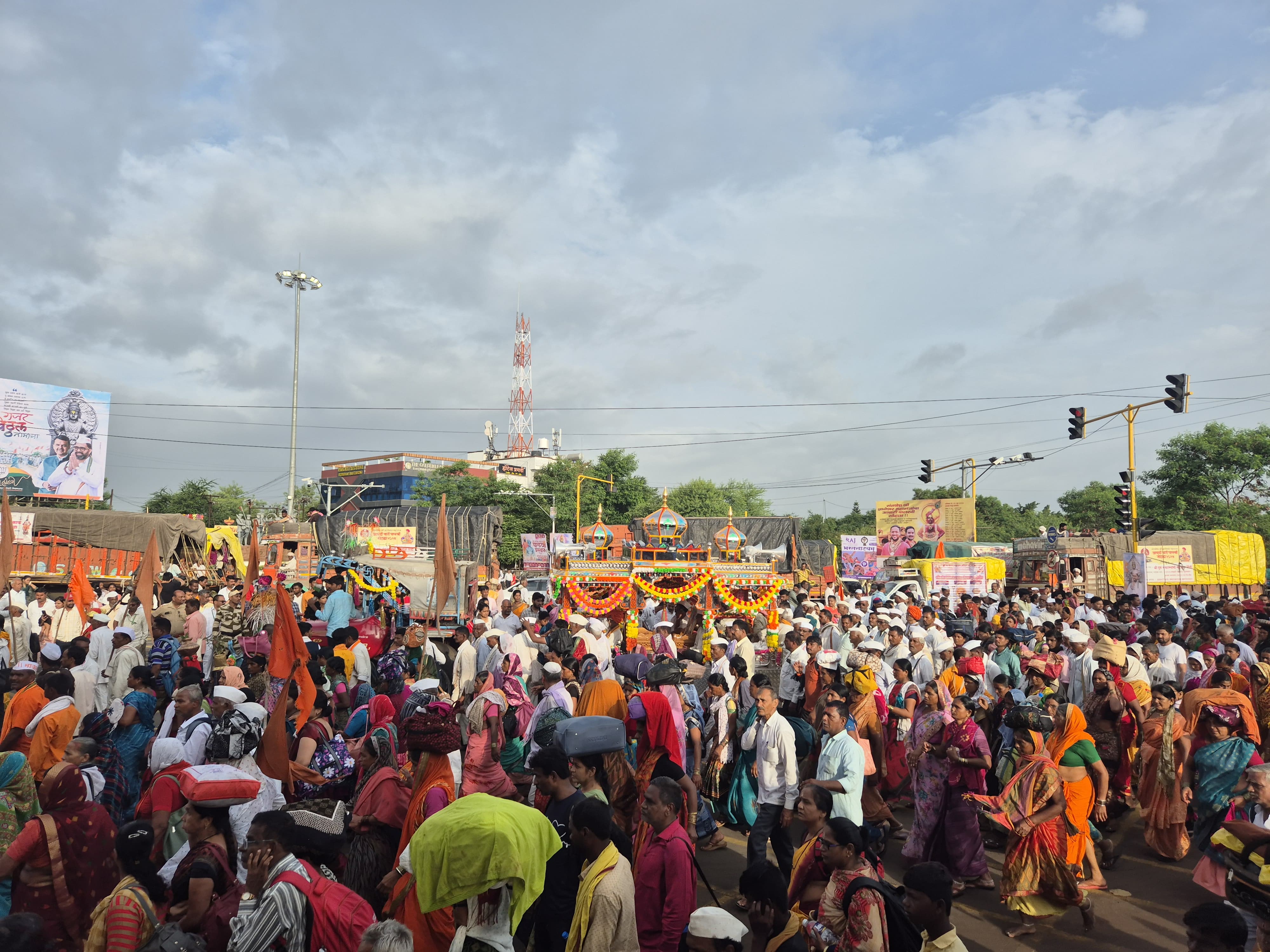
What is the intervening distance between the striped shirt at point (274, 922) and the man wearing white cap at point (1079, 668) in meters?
8.34

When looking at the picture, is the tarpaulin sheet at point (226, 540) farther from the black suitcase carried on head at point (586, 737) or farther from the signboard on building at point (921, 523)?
the black suitcase carried on head at point (586, 737)

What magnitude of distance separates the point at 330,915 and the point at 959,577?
71.8 ft

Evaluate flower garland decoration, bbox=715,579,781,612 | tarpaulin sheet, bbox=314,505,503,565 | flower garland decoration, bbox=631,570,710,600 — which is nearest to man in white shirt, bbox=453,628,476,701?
flower garland decoration, bbox=631,570,710,600

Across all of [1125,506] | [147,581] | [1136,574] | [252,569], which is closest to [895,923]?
[147,581]

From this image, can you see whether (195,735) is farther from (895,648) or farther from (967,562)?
(967,562)

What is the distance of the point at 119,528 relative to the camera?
29.8 m

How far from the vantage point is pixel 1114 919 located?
5.97 meters

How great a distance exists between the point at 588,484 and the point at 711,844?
52.5 m

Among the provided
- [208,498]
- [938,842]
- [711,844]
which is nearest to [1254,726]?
[938,842]

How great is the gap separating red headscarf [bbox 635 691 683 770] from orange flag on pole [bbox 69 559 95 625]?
1098 centimetres

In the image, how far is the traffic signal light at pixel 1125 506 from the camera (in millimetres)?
20516

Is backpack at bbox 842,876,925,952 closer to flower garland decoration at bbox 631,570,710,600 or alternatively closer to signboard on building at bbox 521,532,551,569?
flower garland decoration at bbox 631,570,710,600

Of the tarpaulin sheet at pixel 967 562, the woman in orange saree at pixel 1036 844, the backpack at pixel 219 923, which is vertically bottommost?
the woman in orange saree at pixel 1036 844

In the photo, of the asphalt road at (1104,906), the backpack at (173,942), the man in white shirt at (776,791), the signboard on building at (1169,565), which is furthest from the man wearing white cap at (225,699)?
the signboard on building at (1169,565)
